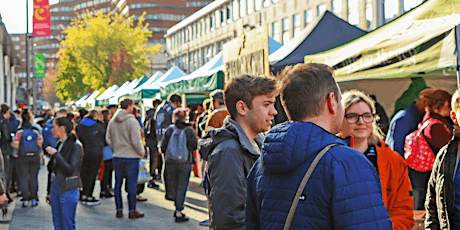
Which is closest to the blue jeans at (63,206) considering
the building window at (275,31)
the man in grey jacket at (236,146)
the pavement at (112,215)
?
the pavement at (112,215)

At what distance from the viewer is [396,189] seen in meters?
2.71

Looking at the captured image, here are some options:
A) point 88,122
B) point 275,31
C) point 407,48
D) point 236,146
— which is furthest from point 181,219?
point 275,31

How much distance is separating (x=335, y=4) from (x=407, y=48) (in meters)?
40.5

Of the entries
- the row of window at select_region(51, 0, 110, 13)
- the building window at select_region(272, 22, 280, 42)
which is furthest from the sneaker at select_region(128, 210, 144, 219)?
the row of window at select_region(51, 0, 110, 13)

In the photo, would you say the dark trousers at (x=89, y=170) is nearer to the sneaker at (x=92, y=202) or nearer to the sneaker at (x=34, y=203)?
the sneaker at (x=92, y=202)

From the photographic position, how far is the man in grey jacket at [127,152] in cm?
746

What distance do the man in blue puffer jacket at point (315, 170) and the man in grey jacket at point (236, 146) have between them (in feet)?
2.07

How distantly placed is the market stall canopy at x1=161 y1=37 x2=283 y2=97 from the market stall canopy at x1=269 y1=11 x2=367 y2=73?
4.42 ft

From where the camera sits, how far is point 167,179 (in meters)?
7.97

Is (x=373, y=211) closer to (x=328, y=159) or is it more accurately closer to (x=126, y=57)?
(x=328, y=159)

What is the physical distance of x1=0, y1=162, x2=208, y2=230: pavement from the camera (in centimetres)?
705

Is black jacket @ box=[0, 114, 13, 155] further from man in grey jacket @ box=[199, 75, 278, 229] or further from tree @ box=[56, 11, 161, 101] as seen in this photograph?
tree @ box=[56, 11, 161, 101]

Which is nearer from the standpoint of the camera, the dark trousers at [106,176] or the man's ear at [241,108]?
the man's ear at [241,108]

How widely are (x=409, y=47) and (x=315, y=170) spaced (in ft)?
11.4
